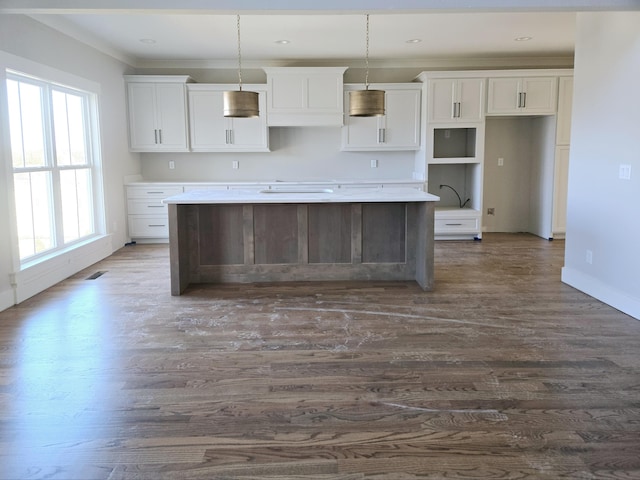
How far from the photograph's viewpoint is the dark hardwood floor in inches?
82.4

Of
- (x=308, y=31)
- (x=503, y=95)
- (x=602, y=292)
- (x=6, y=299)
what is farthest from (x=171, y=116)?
(x=602, y=292)

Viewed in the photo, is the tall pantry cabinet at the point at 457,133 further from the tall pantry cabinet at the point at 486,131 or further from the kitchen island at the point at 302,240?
the kitchen island at the point at 302,240

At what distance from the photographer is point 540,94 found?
281 inches

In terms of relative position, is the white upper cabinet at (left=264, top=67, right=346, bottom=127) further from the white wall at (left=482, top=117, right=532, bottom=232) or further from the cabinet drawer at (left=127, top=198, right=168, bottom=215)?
the white wall at (left=482, top=117, right=532, bottom=232)

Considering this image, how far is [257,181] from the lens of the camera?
24.9 ft

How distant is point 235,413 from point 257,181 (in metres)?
5.40

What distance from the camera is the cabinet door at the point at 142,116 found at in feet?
23.5

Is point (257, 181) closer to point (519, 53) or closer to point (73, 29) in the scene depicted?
point (73, 29)

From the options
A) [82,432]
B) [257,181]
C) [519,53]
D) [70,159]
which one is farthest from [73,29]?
[519,53]

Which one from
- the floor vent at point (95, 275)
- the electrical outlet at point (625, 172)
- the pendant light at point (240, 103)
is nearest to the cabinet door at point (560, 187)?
the electrical outlet at point (625, 172)

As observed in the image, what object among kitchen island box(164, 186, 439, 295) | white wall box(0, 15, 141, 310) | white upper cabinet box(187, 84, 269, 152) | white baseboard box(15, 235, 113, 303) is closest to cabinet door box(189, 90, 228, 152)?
white upper cabinet box(187, 84, 269, 152)

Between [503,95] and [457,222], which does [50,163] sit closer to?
[457,222]

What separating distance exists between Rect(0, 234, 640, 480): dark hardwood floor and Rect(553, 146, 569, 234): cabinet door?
9.87 ft

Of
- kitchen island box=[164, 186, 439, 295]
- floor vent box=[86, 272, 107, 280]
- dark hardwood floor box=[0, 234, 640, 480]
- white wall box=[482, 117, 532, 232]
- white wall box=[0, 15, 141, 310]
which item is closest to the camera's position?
dark hardwood floor box=[0, 234, 640, 480]
